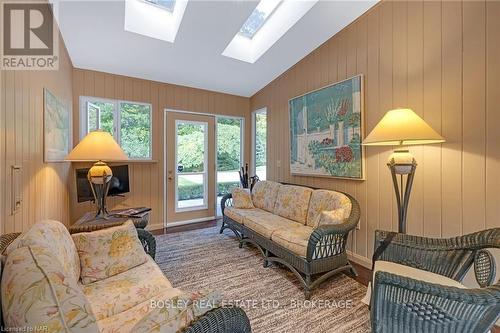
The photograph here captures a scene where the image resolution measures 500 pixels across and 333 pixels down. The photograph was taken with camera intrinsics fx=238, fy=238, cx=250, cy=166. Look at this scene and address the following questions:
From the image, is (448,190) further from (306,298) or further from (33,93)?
(33,93)

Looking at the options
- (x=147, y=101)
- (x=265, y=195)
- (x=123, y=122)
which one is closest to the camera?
(x=265, y=195)

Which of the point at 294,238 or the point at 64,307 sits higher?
the point at 64,307

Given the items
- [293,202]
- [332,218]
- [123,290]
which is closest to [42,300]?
[123,290]

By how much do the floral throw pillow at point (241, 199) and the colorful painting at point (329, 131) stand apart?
2.77 ft

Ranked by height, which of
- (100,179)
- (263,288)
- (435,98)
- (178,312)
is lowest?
(263,288)

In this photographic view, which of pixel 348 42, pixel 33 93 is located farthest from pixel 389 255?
pixel 33 93

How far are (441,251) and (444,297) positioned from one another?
744 mm

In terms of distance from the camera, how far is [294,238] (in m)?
2.40

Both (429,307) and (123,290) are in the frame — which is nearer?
(429,307)

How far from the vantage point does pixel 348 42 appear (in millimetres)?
2934

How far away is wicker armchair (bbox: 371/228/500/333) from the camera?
1.01m

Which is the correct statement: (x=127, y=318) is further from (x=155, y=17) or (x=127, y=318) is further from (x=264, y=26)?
(x=264, y=26)

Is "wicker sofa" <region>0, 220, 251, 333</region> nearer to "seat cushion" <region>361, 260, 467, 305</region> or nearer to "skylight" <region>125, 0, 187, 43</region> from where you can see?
"seat cushion" <region>361, 260, 467, 305</region>

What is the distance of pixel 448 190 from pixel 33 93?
3.59 m
